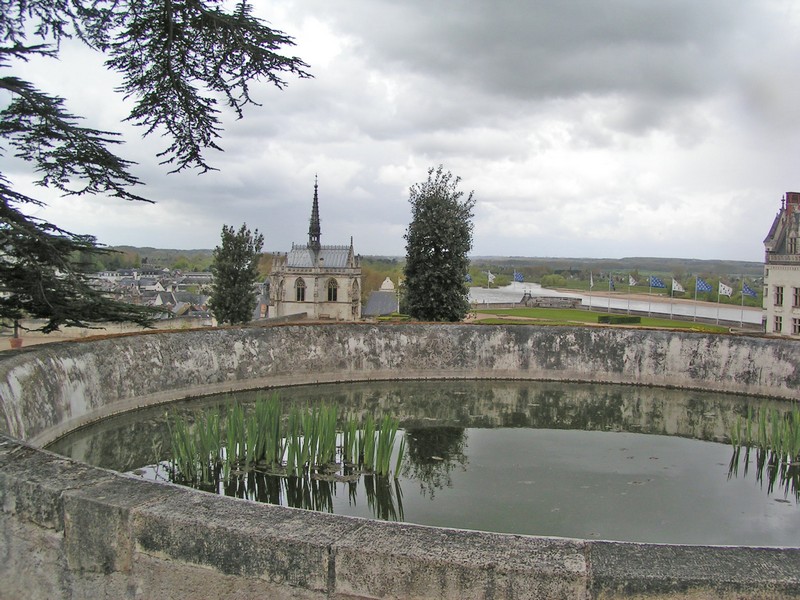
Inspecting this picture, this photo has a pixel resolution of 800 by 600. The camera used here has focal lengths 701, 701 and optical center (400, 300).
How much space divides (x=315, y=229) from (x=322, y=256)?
2767 mm

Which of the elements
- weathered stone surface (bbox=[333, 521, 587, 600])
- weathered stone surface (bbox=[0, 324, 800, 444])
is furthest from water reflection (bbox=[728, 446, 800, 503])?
weathered stone surface (bbox=[333, 521, 587, 600])

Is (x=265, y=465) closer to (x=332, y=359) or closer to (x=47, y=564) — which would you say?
(x=47, y=564)

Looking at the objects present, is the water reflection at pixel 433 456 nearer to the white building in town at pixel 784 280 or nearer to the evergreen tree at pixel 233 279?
the evergreen tree at pixel 233 279

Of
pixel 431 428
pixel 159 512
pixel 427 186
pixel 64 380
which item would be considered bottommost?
pixel 431 428

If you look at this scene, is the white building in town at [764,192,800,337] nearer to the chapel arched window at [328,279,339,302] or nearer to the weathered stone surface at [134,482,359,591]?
the chapel arched window at [328,279,339,302]

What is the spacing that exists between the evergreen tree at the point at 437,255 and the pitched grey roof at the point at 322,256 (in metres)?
26.6

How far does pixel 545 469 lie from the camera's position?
12.9 meters

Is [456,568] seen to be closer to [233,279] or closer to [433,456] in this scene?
[433,456]

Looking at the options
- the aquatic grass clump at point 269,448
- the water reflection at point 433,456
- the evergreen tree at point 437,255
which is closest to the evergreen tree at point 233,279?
the evergreen tree at point 437,255

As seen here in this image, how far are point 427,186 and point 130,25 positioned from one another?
56.8ft

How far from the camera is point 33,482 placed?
478 cm

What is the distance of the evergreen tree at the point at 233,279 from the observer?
31000 millimetres

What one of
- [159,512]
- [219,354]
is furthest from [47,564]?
[219,354]

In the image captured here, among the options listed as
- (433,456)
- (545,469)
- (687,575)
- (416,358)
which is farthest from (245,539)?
(416,358)
